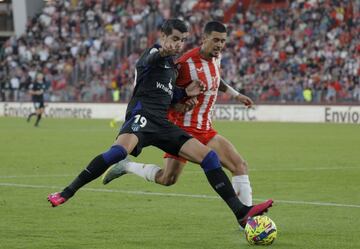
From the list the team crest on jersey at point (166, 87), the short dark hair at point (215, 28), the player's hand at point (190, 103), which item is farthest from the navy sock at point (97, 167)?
the short dark hair at point (215, 28)

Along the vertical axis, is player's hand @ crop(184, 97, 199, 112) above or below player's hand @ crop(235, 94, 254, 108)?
above

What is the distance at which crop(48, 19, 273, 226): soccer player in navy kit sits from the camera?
877 centimetres

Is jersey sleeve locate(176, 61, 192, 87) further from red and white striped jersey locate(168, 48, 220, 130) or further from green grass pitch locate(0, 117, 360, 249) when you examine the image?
green grass pitch locate(0, 117, 360, 249)

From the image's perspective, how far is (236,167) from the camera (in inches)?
380

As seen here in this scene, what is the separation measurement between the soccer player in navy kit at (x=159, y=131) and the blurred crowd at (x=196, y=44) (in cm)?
2599

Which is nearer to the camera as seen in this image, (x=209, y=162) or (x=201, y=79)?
(x=209, y=162)

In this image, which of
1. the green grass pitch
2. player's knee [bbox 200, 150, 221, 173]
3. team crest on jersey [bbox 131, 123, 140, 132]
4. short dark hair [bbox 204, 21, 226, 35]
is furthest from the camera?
short dark hair [bbox 204, 21, 226, 35]

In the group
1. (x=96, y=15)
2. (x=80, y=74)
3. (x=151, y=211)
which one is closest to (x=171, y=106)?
(x=151, y=211)

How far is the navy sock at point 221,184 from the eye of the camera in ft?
28.4

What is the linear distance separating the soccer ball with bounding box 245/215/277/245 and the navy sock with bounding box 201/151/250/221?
1.04 ft

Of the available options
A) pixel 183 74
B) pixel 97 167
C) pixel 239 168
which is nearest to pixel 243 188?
pixel 239 168

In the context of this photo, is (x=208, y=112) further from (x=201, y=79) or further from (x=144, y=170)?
(x=144, y=170)

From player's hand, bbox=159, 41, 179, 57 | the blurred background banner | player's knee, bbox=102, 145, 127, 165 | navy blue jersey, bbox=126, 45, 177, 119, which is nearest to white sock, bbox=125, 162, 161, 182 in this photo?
navy blue jersey, bbox=126, 45, 177, 119

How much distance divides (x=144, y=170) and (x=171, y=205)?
799 millimetres
